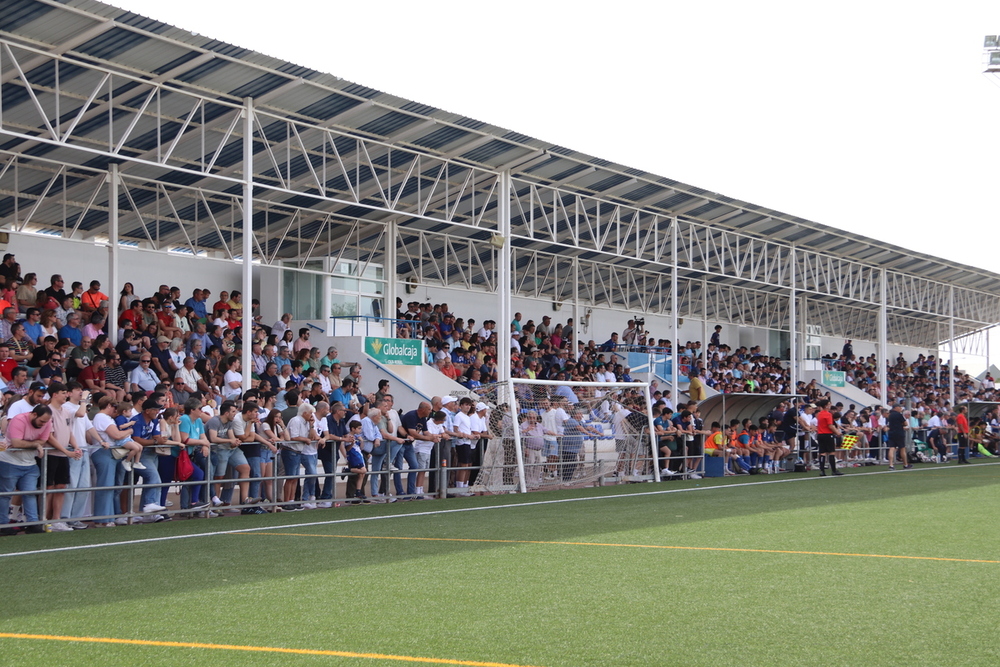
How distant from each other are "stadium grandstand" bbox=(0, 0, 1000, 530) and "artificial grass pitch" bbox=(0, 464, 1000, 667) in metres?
1.88

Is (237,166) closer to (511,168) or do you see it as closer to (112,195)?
(112,195)

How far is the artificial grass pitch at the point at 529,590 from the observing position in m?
5.65

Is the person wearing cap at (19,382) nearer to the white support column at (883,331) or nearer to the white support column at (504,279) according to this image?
the white support column at (504,279)

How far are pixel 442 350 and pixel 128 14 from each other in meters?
14.0

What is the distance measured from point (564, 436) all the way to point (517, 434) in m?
1.32

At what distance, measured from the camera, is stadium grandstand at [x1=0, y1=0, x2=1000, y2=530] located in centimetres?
1525

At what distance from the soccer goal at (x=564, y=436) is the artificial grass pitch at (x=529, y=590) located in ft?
16.4

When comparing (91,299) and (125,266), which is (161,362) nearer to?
(91,299)

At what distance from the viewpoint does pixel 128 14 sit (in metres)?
16.4

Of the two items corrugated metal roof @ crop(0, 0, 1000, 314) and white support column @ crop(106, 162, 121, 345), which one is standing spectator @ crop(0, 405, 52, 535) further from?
white support column @ crop(106, 162, 121, 345)

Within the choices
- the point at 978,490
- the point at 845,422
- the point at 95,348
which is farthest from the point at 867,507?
the point at 845,422

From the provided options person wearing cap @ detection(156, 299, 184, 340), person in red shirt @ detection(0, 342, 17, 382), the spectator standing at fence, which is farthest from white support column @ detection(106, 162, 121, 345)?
the spectator standing at fence

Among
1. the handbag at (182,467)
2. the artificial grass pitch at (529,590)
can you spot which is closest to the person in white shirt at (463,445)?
the artificial grass pitch at (529,590)

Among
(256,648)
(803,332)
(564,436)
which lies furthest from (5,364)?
(803,332)
